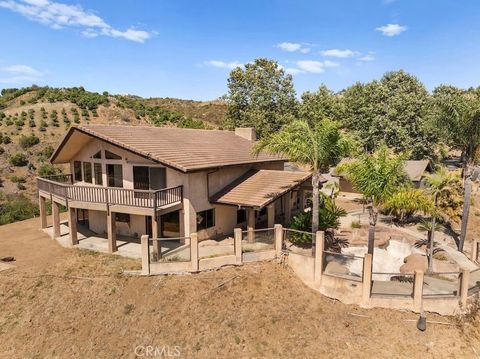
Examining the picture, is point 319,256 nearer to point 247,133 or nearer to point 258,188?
point 258,188

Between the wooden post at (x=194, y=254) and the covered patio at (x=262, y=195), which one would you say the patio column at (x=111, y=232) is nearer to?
the wooden post at (x=194, y=254)

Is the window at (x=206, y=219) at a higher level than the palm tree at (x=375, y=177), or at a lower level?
lower

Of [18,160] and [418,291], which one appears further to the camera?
[18,160]

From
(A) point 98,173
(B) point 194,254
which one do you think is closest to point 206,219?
(B) point 194,254

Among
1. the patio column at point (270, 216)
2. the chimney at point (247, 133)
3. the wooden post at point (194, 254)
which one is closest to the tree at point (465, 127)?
the patio column at point (270, 216)

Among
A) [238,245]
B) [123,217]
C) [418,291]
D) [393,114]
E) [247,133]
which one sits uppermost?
[393,114]

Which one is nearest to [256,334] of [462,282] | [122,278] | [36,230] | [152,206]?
[122,278]

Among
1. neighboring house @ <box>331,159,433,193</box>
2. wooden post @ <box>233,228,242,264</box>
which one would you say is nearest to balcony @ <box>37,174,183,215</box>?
wooden post @ <box>233,228,242,264</box>
